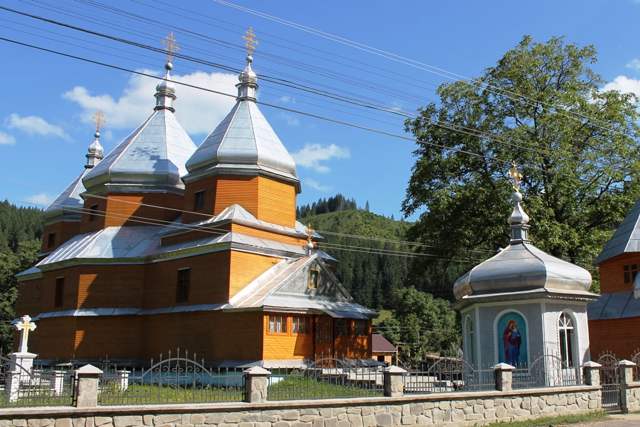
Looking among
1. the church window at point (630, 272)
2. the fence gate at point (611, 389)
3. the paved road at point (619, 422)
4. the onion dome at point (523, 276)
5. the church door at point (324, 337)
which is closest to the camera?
the paved road at point (619, 422)

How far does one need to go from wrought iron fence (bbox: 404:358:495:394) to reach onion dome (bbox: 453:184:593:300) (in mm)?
2759

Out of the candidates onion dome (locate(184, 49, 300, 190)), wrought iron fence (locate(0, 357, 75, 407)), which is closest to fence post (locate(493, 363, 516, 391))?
wrought iron fence (locate(0, 357, 75, 407))

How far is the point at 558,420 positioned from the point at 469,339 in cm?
384

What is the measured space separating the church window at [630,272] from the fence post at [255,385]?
14727 millimetres

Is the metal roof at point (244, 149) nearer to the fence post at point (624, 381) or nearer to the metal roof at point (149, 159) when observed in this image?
the metal roof at point (149, 159)

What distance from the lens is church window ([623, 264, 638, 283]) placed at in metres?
20.4

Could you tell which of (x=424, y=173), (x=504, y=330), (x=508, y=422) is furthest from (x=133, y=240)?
(x=508, y=422)

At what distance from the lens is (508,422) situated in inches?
500

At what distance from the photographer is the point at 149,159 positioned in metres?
28.0

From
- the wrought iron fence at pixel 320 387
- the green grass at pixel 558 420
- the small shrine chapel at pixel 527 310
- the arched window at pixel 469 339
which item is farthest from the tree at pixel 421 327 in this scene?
the wrought iron fence at pixel 320 387

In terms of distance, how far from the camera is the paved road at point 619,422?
1238cm

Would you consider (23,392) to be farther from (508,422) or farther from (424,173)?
(424,173)

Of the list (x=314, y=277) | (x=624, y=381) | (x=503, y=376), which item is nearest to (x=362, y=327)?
(x=314, y=277)

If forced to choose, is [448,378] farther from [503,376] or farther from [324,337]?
[324,337]
